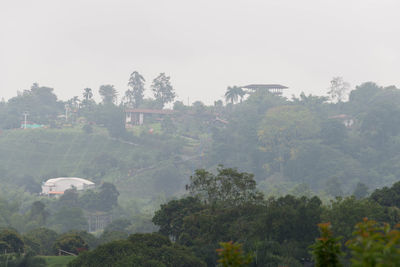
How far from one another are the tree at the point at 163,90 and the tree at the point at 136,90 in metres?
6.89

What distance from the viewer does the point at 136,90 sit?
146 m

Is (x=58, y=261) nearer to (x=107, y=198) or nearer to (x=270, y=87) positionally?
(x=107, y=198)

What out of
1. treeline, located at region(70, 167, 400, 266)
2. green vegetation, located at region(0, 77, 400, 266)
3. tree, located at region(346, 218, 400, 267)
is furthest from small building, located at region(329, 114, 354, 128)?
tree, located at region(346, 218, 400, 267)

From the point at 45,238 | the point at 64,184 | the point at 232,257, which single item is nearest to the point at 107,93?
the point at 64,184

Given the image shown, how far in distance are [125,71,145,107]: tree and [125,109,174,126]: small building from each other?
13191mm

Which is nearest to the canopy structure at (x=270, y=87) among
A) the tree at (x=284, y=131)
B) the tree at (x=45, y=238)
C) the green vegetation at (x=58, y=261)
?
the tree at (x=284, y=131)

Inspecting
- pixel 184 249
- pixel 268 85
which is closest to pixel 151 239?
pixel 184 249

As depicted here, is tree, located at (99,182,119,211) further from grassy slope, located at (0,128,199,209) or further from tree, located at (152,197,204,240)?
tree, located at (152,197,204,240)

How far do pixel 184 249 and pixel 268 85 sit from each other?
112 meters

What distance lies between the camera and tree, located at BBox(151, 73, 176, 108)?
138 metres

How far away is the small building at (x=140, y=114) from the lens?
131625mm

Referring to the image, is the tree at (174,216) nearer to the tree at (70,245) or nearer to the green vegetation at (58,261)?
the tree at (70,245)

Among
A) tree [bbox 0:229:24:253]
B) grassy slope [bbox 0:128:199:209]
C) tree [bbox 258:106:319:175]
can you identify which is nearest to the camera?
tree [bbox 0:229:24:253]

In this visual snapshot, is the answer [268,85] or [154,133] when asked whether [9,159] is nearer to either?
[154,133]
